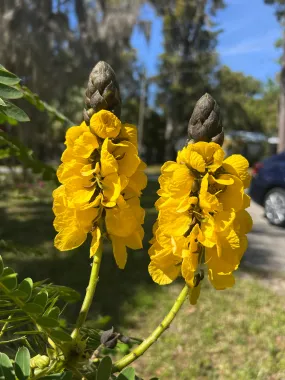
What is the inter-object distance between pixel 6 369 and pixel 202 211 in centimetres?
50

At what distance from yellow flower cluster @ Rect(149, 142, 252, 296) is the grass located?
61.3 inches

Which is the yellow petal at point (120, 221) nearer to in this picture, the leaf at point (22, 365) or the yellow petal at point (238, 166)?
the yellow petal at point (238, 166)

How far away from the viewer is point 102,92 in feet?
2.99

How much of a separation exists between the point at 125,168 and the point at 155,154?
32.9 metres

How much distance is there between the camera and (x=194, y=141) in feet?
2.91

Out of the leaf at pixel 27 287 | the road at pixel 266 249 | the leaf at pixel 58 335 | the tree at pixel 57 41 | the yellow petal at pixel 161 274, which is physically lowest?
the road at pixel 266 249

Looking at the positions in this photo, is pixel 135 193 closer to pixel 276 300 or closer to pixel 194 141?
pixel 194 141

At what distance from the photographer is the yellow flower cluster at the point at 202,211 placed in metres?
0.84

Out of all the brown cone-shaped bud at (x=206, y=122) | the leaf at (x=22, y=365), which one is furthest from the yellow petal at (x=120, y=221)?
the leaf at (x=22, y=365)

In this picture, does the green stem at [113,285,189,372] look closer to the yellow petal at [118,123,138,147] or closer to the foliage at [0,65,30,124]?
the yellow petal at [118,123,138,147]

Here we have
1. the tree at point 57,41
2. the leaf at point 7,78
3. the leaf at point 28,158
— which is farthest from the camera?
the tree at point 57,41

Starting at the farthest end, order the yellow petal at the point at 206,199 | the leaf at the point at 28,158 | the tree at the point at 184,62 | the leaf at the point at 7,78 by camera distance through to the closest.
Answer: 1. the tree at the point at 184,62
2. the leaf at the point at 28,158
3. the leaf at the point at 7,78
4. the yellow petal at the point at 206,199

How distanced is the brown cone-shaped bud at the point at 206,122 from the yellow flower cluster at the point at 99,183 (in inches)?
5.2

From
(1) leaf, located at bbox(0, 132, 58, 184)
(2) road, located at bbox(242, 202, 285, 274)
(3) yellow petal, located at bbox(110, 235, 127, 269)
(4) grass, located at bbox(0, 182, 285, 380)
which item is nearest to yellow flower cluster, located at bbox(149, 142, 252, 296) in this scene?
(3) yellow petal, located at bbox(110, 235, 127, 269)
